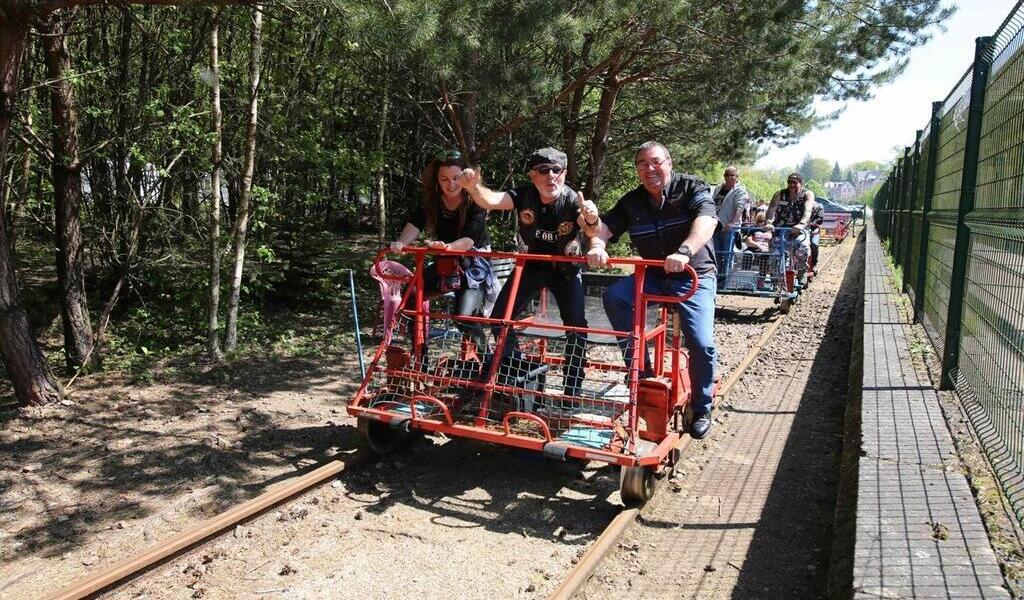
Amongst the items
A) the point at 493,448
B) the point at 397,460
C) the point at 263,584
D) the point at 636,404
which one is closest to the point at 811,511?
the point at 636,404

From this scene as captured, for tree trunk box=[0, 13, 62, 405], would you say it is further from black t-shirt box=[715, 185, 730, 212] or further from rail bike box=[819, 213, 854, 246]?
rail bike box=[819, 213, 854, 246]

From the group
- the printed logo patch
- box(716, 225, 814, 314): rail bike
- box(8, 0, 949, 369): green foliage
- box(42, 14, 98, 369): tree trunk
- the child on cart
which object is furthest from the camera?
the child on cart

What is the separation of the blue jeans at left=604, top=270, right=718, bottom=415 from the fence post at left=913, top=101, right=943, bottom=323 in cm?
494

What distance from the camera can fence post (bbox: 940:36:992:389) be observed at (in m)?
5.92

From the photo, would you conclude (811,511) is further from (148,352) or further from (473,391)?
(148,352)

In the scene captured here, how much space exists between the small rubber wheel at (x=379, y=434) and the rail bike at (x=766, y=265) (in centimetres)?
842

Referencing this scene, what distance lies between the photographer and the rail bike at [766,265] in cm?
1252

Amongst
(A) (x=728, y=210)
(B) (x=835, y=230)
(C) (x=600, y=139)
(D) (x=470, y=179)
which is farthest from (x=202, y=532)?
(B) (x=835, y=230)

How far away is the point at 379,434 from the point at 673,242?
260 centimetres

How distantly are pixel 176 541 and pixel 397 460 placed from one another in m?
1.88

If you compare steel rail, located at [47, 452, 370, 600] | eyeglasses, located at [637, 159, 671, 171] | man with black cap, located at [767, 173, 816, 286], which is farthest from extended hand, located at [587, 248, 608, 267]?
man with black cap, located at [767, 173, 816, 286]

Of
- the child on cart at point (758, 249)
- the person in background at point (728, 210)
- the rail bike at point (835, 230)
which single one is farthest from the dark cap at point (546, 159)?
the rail bike at point (835, 230)

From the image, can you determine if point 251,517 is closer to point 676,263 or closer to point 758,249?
point 676,263

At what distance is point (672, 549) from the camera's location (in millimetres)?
4457
